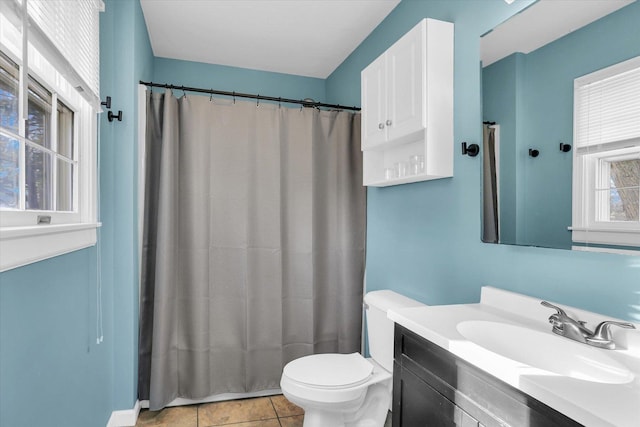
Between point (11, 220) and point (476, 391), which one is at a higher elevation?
point (11, 220)

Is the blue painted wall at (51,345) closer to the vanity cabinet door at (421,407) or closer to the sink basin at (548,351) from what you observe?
the vanity cabinet door at (421,407)

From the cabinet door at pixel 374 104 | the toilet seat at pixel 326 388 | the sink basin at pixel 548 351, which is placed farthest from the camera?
the cabinet door at pixel 374 104

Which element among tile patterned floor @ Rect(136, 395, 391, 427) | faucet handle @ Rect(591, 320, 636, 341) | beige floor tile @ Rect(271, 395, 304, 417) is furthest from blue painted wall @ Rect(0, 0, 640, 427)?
beige floor tile @ Rect(271, 395, 304, 417)

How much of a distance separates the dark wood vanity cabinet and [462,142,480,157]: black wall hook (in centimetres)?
83

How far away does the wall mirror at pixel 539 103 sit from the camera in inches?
46.2

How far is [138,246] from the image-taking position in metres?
2.30

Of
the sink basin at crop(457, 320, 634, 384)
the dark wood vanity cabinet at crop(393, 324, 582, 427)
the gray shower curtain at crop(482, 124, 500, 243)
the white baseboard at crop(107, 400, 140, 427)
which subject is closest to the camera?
the dark wood vanity cabinet at crop(393, 324, 582, 427)

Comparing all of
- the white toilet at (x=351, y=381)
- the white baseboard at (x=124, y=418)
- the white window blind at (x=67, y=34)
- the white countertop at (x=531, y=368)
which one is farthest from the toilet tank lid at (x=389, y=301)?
the white window blind at (x=67, y=34)

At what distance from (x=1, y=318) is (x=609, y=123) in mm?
1847

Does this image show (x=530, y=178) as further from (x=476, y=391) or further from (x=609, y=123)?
(x=476, y=391)

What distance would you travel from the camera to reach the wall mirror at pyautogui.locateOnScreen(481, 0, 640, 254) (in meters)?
1.17

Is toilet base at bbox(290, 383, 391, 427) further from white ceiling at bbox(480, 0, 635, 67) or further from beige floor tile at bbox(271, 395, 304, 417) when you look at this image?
white ceiling at bbox(480, 0, 635, 67)

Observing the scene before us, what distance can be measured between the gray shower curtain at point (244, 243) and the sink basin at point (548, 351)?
1500 millimetres

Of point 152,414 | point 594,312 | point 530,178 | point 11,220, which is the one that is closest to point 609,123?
point 530,178
